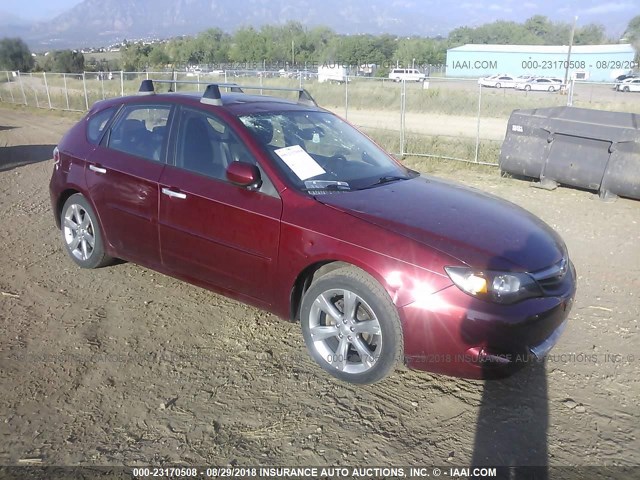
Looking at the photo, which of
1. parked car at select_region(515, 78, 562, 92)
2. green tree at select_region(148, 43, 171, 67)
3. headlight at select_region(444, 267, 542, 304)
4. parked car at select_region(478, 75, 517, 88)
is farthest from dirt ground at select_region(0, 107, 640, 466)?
green tree at select_region(148, 43, 171, 67)

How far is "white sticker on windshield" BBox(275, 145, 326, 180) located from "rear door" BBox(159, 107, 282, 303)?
22 cm

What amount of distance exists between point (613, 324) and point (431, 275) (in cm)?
216

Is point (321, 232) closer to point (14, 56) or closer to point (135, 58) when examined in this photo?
point (14, 56)

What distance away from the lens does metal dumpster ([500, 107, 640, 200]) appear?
849 cm

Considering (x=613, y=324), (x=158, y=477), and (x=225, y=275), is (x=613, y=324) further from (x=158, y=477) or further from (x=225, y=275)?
(x=158, y=477)

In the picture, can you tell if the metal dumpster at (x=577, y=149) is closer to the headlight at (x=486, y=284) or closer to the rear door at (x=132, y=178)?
the headlight at (x=486, y=284)

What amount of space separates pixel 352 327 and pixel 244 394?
76cm

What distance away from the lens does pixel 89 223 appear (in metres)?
5.23

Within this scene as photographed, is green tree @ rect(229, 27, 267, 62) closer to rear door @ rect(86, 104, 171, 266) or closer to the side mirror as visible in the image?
rear door @ rect(86, 104, 171, 266)

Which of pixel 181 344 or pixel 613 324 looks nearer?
pixel 181 344

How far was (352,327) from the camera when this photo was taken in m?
3.52

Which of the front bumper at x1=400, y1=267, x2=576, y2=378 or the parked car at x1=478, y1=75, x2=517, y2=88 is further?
the parked car at x1=478, y1=75, x2=517, y2=88

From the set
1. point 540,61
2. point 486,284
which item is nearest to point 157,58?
point 540,61

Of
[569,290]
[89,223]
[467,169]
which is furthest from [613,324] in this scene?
[467,169]
